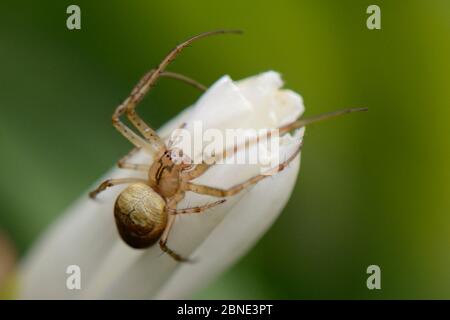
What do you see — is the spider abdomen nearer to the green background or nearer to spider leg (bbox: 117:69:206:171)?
spider leg (bbox: 117:69:206:171)

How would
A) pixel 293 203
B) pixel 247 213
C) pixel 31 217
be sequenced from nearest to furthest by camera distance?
pixel 247 213 → pixel 31 217 → pixel 293 203

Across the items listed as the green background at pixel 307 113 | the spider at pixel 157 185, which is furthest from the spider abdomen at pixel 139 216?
the green background at pixel 307 113

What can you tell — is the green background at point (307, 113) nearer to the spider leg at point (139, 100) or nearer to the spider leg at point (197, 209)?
the spider leg at point (139, 100)

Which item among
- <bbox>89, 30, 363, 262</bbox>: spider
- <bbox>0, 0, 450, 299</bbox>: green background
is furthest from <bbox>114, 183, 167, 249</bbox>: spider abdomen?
<bbox>0, 0, 450, 299</bbox>: green background

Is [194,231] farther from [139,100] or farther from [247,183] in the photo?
[139,100]

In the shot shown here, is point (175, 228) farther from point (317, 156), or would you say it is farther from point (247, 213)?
point (317, 156)
